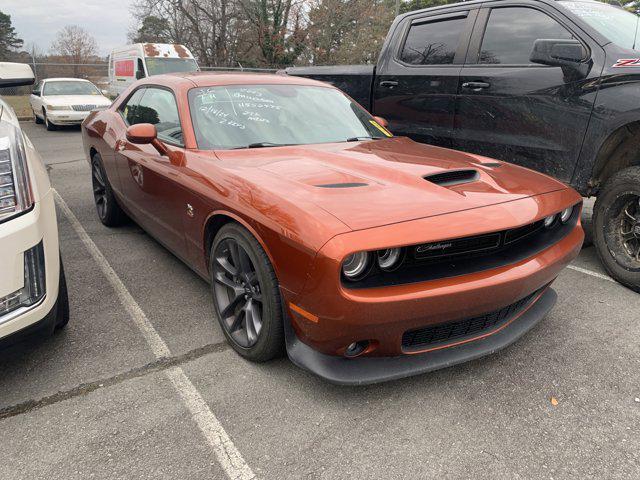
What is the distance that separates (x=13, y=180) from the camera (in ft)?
6.82

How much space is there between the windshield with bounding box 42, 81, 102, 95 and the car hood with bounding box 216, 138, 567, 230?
1343cm

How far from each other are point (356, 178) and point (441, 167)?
535mm

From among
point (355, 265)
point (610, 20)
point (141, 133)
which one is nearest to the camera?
point (355, 265)

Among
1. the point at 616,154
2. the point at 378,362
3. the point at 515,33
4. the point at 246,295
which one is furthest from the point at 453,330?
the point at 515,33

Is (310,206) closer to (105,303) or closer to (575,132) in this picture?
(105,303)

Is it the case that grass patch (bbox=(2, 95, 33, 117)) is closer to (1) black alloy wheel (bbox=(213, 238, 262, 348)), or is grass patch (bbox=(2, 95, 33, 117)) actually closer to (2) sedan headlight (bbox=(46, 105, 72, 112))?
(2) sedan headlight (bbox=(46, 105, 72, 112))

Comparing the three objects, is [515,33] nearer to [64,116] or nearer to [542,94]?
[542,94]

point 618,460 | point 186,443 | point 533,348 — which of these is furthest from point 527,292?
point 186,443

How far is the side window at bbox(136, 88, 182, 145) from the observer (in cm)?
318

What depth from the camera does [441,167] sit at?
2.61 meters

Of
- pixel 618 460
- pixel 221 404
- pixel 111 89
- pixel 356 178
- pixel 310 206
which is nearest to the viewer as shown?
pixel 618 460

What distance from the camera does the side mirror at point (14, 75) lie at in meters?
3.34

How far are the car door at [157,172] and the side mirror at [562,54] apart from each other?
2.59 metres

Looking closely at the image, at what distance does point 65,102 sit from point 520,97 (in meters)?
13.0
